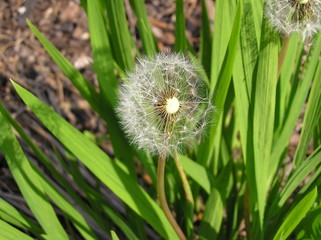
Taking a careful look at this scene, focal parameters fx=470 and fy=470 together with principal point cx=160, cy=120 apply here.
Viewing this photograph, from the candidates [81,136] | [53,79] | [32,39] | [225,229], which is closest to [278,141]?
[225,229]

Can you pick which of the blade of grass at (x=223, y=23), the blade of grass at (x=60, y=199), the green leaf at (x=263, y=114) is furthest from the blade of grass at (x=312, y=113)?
the blade of grass at (x=60, y=199)

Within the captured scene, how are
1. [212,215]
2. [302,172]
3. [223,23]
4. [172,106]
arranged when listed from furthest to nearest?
[212,215] < [302,172] < [223,23] < [172,106]

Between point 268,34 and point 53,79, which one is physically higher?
point 53,79

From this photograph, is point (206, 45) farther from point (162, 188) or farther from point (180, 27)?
point (162, 188)

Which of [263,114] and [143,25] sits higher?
[143,25]

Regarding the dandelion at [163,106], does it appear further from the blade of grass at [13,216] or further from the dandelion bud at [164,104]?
the blade of grass at [13,216]

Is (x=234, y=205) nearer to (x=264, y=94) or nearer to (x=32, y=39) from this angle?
(x=264, y=94)

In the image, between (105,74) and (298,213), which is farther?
(105,74)

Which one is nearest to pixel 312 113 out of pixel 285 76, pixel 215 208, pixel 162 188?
pixel 285 76
